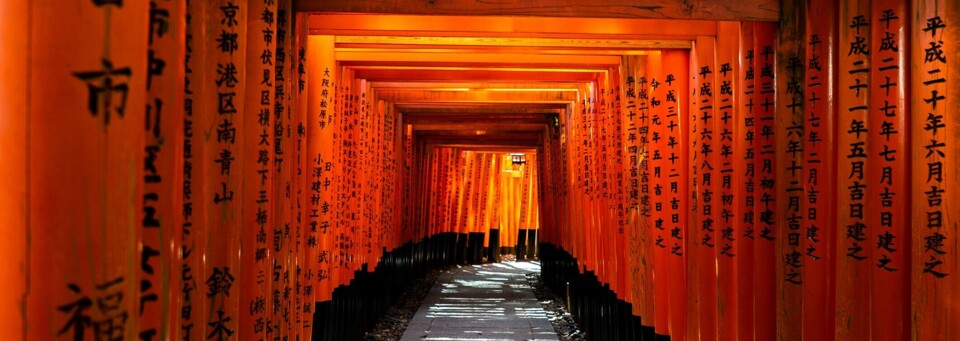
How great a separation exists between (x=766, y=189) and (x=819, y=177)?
0.53m

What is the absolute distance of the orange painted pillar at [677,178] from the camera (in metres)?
6.39

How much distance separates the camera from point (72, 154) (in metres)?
1.84

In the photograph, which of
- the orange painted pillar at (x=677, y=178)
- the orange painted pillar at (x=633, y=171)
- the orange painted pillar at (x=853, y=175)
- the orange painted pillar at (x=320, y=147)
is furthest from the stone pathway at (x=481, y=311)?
the orange painted pillar at (x=853, y=175)

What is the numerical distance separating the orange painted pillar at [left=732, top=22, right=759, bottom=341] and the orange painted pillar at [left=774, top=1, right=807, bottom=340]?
0.27 m

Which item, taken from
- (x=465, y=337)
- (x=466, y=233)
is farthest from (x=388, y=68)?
(x=466, y=233)

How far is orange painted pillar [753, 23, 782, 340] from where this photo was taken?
4.79 meters

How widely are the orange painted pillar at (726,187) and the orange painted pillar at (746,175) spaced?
0.30 feet

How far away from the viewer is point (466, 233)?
2383 cm

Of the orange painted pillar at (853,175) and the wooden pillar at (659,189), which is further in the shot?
the wooden pillar at (659,189)

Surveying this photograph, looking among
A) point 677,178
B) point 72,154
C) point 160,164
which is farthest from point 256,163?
point 677,178

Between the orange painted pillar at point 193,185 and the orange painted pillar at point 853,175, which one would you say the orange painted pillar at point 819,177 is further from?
the orange painted pillar at point 193,185

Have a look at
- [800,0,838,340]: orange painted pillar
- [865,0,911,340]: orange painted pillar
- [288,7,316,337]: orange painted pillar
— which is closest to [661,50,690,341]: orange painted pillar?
[800,0,838,340]: orange painted pillar

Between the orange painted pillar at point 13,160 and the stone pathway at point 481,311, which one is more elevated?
the orange painted pillar at point 13,160

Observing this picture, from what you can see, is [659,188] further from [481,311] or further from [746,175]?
[481,311]
